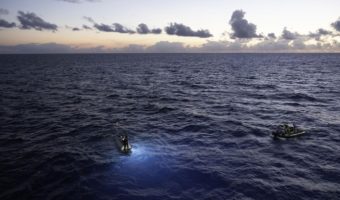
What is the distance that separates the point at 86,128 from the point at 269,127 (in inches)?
1013

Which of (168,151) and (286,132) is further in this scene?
(286,132)

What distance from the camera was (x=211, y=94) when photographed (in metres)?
69.2

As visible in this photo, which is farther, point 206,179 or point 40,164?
point 40,164

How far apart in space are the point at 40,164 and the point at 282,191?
862 inches

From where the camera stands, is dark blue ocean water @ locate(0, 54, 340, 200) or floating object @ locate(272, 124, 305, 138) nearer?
dark blue ocean water @ locate(0, 54, 340, 200)

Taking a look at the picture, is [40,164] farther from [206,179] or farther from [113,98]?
[113,98]

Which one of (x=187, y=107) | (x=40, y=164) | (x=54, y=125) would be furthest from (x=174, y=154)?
(x=187, y=107)

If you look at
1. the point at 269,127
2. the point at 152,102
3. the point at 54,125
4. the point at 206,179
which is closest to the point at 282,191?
the point at 206,179

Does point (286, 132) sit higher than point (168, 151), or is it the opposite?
point (286, 132)

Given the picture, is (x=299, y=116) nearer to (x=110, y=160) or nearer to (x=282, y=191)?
(x=282, y=191)

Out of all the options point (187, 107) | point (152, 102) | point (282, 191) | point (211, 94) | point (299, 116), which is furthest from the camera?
point (211, 94)

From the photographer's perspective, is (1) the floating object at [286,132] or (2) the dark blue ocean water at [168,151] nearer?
(2) the dark blue ocean water at [168,151]

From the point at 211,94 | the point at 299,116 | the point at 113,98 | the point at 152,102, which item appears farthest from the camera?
the point at 211,94

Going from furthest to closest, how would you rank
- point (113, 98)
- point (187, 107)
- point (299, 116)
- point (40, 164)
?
point (113, 98), point (187, 107), point (299, 116), point (40, 164)
